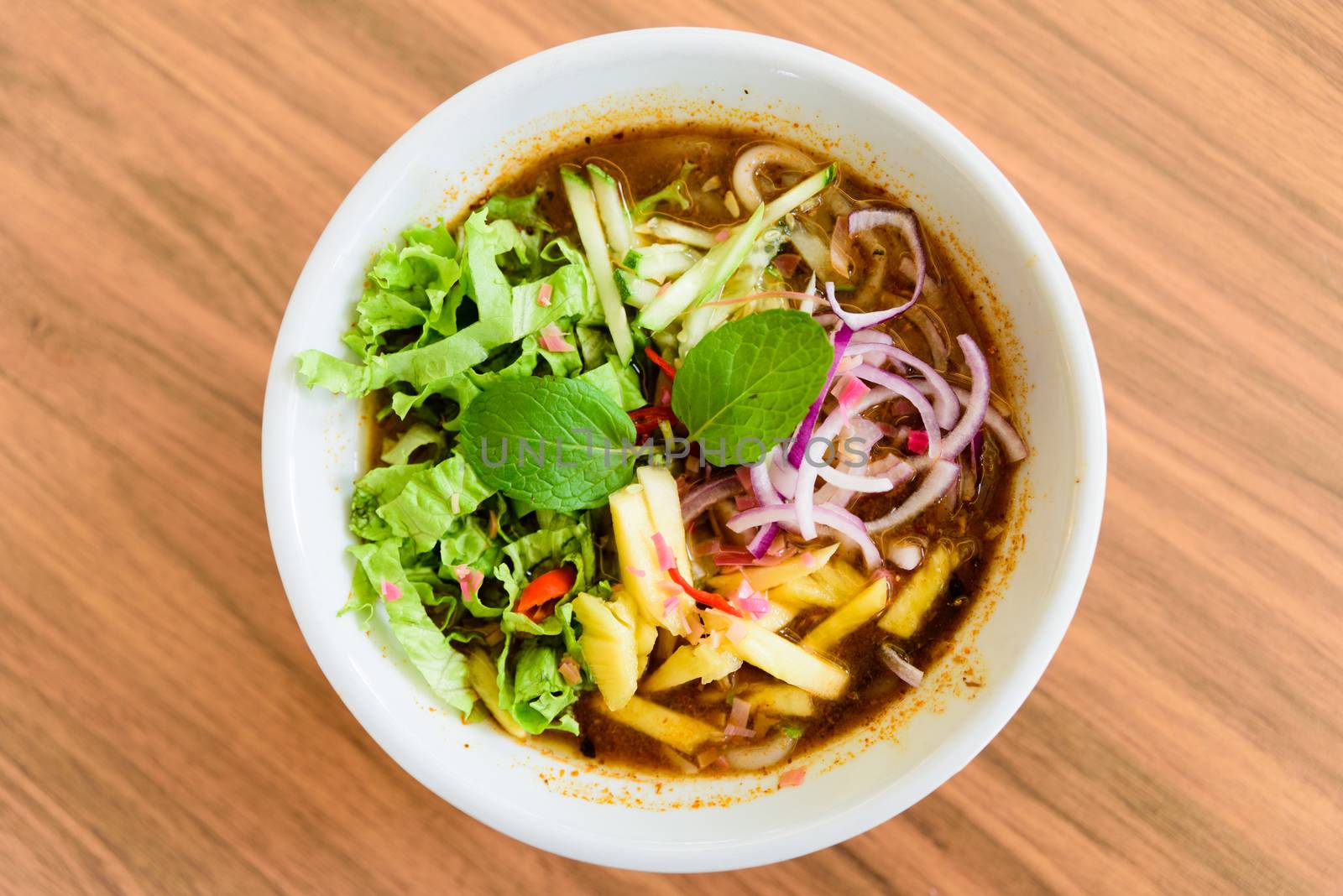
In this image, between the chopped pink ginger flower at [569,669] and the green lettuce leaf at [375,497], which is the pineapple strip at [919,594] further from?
the green lettuce leaf at [375,497]

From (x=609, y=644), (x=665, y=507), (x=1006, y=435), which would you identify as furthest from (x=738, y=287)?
(x=609, y=644)

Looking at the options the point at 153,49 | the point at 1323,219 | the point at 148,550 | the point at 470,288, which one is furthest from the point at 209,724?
the point at 1323,219

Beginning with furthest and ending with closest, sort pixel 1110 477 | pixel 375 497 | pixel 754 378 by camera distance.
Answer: pixel 1110 477, pixel 375 497, pixel 754 378

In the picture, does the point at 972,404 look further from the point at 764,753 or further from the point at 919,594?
the point at 764,753

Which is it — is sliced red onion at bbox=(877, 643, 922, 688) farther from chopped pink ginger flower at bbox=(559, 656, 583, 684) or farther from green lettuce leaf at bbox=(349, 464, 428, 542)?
green lettuce leaf at bbox=(349, 464, 428, 542)

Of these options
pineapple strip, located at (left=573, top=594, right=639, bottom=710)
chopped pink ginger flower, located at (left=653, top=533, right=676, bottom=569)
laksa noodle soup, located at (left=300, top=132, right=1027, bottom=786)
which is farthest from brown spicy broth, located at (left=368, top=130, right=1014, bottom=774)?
chopped pink ginger flower, located at (left=653, top=533, right=676, bottom=569)

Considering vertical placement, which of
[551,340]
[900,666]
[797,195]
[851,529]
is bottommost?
[900,666]
